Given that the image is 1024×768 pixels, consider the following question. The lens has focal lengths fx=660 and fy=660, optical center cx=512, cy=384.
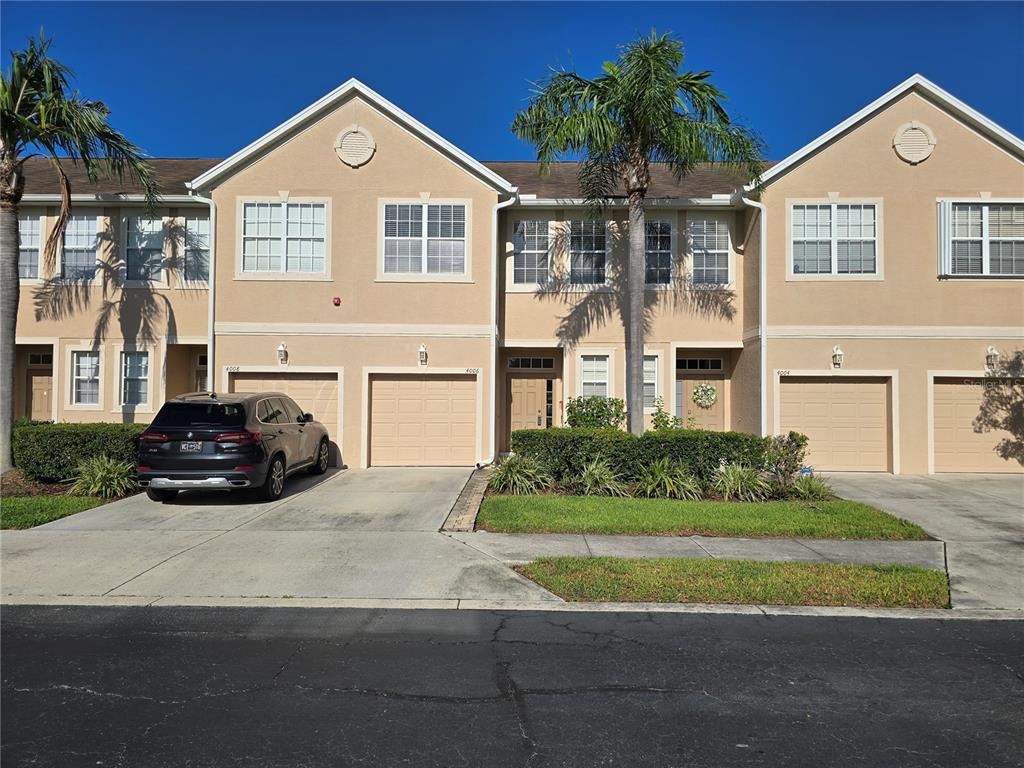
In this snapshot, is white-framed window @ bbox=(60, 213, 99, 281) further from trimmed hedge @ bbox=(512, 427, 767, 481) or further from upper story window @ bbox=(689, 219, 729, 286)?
upper story window @ bbox=(689, 219, 729, 286)

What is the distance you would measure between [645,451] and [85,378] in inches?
516

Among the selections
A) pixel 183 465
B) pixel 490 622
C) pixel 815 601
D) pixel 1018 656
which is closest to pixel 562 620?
pixel 490 622

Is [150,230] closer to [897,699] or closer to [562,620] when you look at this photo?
[562,620]

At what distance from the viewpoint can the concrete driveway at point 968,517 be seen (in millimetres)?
6785

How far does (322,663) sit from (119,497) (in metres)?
8.29

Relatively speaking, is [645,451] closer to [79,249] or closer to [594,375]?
[594,375]

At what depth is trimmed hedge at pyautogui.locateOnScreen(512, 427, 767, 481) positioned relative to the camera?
11516 mm

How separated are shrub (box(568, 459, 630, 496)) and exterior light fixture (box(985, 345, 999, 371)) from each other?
30.2 ft

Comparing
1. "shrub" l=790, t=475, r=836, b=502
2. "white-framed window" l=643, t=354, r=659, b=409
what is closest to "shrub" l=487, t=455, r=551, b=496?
"shrub" l=790, t=475, r=836, b=502

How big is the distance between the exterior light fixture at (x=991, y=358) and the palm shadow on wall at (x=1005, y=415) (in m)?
0.32

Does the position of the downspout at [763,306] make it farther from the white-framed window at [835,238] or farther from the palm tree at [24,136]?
the palm tree at [24,136]

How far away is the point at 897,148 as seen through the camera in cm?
1449

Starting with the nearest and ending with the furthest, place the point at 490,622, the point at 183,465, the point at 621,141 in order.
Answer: the point at 490,622, the point at 183,465, the point at 621,141

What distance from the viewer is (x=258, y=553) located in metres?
7.85
